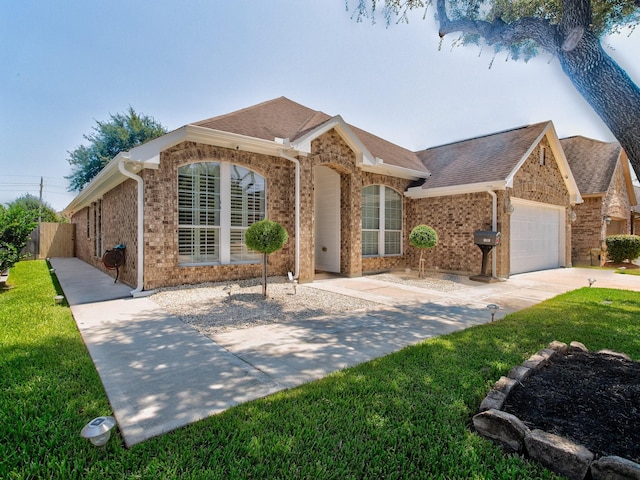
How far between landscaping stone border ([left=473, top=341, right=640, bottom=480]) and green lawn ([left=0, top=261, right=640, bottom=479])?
0.33ft

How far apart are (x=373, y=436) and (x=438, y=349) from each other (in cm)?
218

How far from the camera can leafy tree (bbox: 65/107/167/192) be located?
2872 centimetres

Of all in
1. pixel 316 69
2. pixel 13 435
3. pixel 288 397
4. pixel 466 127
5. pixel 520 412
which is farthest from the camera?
pixel 466 127

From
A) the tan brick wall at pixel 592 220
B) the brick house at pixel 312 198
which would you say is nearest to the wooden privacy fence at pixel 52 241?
the brick house at pixel 312 198

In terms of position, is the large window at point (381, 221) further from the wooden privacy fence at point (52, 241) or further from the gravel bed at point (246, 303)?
the wooden privacy fence at point (52, 241)

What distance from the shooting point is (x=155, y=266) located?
25.9 ft

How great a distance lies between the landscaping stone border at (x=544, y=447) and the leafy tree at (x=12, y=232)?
440 inches

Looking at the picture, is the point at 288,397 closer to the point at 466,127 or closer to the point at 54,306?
the point at 54,306

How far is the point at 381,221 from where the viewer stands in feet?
40.7

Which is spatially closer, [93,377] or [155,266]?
[93,377]

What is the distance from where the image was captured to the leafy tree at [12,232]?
8438 mm

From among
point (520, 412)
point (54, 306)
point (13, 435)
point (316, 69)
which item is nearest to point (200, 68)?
point (316, 69)

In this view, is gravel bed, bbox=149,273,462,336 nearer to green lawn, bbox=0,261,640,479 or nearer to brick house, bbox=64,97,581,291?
brick house, bbox=64,97,581,291

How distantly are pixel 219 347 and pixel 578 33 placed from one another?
5.81m
